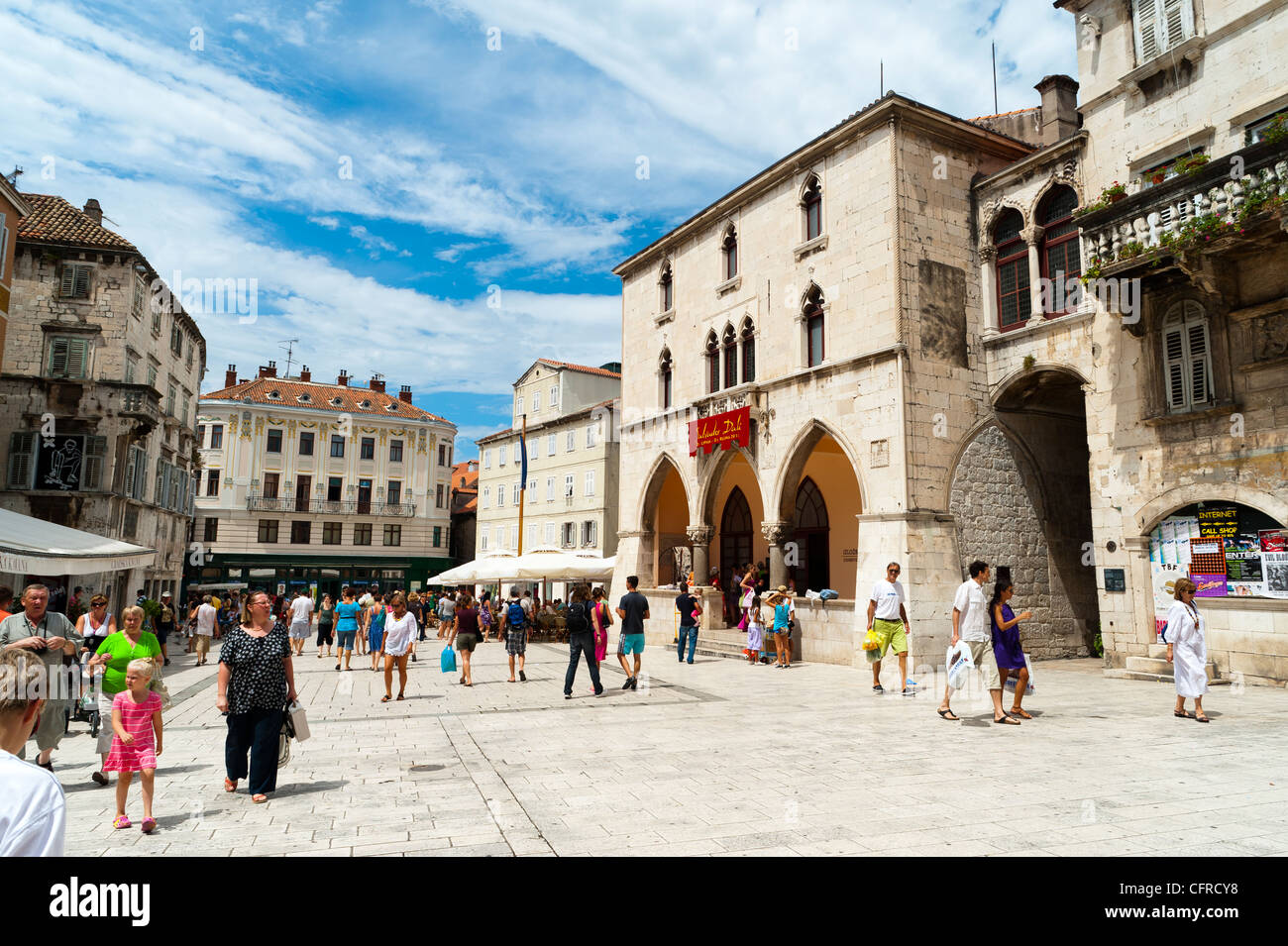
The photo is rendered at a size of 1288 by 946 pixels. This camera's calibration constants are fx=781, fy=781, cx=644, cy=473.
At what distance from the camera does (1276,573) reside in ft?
42.3

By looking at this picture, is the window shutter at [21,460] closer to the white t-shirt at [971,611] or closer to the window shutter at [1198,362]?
the white t-shirt at [971,611]

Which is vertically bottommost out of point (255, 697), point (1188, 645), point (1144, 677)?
point (1144, 677)

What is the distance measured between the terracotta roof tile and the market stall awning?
2021 centimetres

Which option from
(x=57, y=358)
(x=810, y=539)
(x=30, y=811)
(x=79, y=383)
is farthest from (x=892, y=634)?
(x=57, y=358)

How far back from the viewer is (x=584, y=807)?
624 centimetres

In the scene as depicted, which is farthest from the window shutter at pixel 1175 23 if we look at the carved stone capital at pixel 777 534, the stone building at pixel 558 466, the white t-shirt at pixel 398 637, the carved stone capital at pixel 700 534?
the stone building at pixel 558 466

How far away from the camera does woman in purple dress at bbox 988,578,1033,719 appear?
9.69 meters

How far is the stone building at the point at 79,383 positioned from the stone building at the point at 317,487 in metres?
20.0

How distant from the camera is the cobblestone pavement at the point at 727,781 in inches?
210

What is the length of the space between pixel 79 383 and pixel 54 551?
784 inches

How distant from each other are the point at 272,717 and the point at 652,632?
62.1 feet

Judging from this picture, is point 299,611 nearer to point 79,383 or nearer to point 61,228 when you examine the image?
point 79,383
